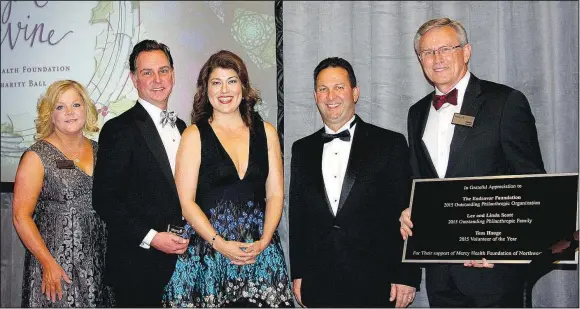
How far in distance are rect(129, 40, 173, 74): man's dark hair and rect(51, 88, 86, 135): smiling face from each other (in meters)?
0.45

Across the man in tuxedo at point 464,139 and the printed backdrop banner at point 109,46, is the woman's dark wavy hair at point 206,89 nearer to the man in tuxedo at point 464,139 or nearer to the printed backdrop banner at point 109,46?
the printed backdrop banner at point 109,46

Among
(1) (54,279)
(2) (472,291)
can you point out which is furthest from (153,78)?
(2) (472,291)

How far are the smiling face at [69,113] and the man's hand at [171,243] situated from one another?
95cm

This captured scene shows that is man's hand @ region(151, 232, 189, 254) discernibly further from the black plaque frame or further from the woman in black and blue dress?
the black plaque frame

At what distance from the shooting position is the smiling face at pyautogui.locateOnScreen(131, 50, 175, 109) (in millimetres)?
4055

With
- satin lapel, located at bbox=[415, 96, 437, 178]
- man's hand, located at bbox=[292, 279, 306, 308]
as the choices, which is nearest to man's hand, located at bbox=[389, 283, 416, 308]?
man's hand, located at bbox=[292, 279, 306, 308]

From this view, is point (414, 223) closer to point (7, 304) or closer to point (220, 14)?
point (220, 14)

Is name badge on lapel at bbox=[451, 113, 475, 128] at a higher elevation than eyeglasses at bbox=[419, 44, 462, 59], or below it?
below

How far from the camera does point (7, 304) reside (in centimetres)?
456

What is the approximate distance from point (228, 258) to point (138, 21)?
1.78 meters

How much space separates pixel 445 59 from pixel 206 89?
56.2 inches

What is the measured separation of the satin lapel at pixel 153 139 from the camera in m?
3.95

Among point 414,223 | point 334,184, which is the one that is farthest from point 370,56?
point 414,223

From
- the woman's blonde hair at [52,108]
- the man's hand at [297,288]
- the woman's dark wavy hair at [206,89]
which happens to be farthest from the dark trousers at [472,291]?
the woman's blonde hair at [52,108]
